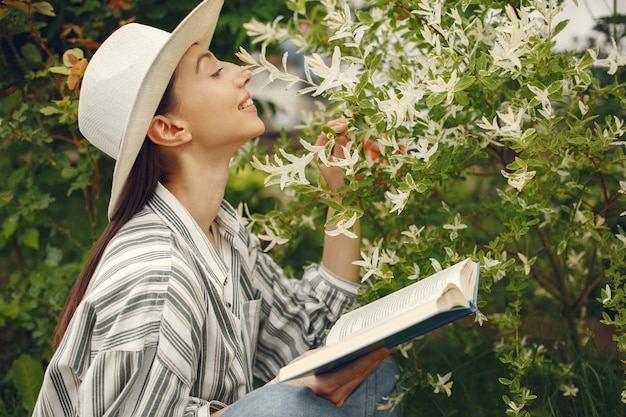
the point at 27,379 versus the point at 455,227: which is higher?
the point at 455,227

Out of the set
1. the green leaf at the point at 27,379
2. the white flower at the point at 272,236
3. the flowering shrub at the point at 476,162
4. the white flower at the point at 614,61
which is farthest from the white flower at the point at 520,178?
the green leaf at the point at 27,379

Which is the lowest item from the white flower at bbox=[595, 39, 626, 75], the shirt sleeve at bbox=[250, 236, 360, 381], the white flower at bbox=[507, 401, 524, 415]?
the shirt sleeve at bbox=[250, 236, 360, 381]

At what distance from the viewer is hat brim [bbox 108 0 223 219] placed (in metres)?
1.80

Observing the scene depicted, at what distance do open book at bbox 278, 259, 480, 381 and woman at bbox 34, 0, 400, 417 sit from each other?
12cm

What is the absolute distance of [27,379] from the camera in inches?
102

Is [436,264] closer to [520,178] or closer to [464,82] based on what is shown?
[520,178]

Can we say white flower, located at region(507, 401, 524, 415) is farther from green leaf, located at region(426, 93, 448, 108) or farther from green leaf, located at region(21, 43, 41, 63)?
green leaf, located at region(21, 43, 41, 63)

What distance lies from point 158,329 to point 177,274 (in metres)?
0.14

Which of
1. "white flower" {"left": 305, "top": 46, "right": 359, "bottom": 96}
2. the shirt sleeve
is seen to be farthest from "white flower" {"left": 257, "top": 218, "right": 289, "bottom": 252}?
"white flower" {"left": 305, "top": 46, "right": 359, "bottom": 96}

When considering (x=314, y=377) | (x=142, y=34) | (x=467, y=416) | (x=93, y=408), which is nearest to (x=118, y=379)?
(x=93, y=408)

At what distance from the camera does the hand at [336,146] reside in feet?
6.69

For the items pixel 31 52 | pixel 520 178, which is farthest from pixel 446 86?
pixel 31 52

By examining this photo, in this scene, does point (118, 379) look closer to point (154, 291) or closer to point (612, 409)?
point (154, 291)

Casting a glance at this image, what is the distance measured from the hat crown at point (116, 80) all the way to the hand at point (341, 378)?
76 centimetres
